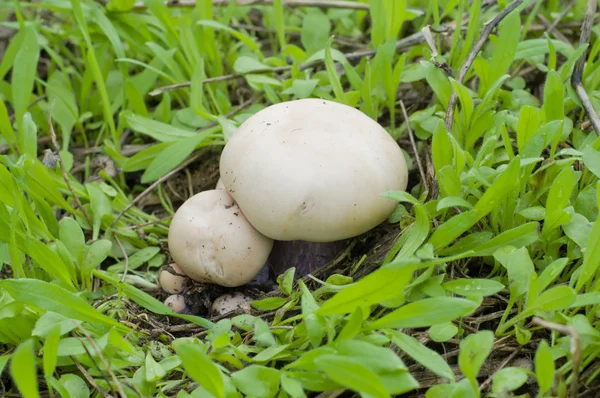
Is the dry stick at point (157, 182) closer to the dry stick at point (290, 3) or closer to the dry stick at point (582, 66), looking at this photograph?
the dry stick at point (290, 3)

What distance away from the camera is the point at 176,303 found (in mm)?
1830

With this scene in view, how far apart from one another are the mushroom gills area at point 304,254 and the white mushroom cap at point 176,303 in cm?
31

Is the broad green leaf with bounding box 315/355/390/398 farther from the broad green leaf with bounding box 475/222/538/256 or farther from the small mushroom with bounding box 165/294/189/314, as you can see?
the small mushroom with bounding box 165/294/189/314

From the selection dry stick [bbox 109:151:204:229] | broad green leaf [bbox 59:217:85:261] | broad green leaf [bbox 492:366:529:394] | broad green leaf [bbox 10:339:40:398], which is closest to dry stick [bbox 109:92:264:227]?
dry stick [bbox 109:151:204:229]

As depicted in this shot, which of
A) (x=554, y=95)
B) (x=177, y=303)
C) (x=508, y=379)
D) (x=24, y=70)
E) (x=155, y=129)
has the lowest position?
(x=177, y=303)

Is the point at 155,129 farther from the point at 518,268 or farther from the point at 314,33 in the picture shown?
the point at 518,268

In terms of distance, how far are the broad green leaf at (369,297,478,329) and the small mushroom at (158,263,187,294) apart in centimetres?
74

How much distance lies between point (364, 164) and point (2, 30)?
2.04 m

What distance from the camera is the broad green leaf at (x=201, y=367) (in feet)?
3.96

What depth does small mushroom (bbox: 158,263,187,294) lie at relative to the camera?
1.87 m

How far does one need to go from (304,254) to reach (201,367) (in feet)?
2.38

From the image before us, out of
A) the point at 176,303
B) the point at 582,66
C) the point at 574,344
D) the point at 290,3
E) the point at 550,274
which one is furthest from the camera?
the point at 290,3

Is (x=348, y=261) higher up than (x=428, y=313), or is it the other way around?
(x=428, y=313)

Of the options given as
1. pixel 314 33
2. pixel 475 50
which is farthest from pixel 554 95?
pixel 314 33
